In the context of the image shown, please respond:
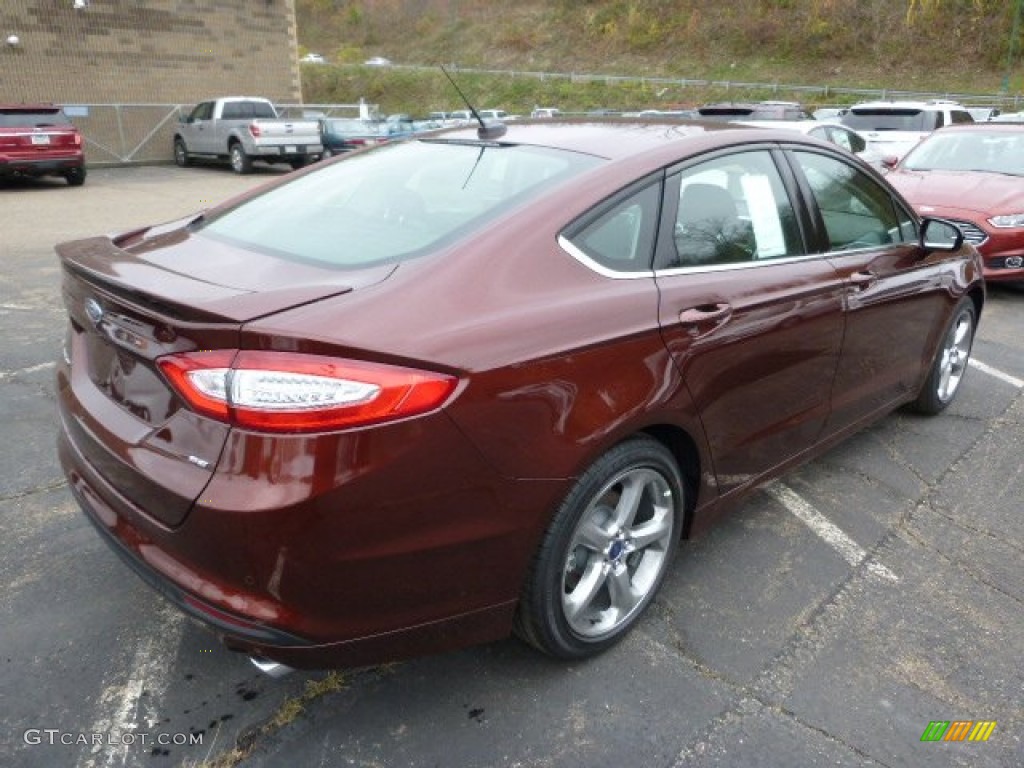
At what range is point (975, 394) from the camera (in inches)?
203

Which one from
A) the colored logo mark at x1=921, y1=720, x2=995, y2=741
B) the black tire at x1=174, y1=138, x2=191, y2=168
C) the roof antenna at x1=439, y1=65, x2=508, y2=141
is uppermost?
the roof antenna at x1=439, y1=65, x2=508, y2=141

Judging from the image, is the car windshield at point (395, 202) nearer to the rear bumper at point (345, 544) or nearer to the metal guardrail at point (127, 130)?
the rear bumper at point (345, 544)

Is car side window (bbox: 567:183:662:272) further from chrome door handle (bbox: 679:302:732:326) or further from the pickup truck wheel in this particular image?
the pickup truck wheel

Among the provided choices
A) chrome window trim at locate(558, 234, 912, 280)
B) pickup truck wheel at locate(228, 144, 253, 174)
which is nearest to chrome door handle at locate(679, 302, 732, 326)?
chrome window trim at locate(558, 234, 912, 280)

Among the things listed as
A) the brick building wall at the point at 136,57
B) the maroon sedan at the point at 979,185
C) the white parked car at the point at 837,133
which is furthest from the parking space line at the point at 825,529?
the brick building wall at the point at 136,57

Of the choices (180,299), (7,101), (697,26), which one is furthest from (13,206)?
(697,26)

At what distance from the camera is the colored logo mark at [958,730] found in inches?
91.7

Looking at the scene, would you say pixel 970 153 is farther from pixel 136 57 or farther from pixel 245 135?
pixel 136 57

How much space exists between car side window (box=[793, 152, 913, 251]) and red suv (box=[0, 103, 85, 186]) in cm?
1513

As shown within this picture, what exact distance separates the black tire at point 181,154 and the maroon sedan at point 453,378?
64.5 ft

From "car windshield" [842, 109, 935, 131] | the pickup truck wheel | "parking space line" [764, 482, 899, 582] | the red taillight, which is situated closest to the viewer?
the red taillight

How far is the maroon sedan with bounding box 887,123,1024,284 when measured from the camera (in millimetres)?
7211

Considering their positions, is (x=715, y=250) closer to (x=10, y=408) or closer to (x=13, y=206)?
(x=10, y=408)

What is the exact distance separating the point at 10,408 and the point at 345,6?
80.2 meters
